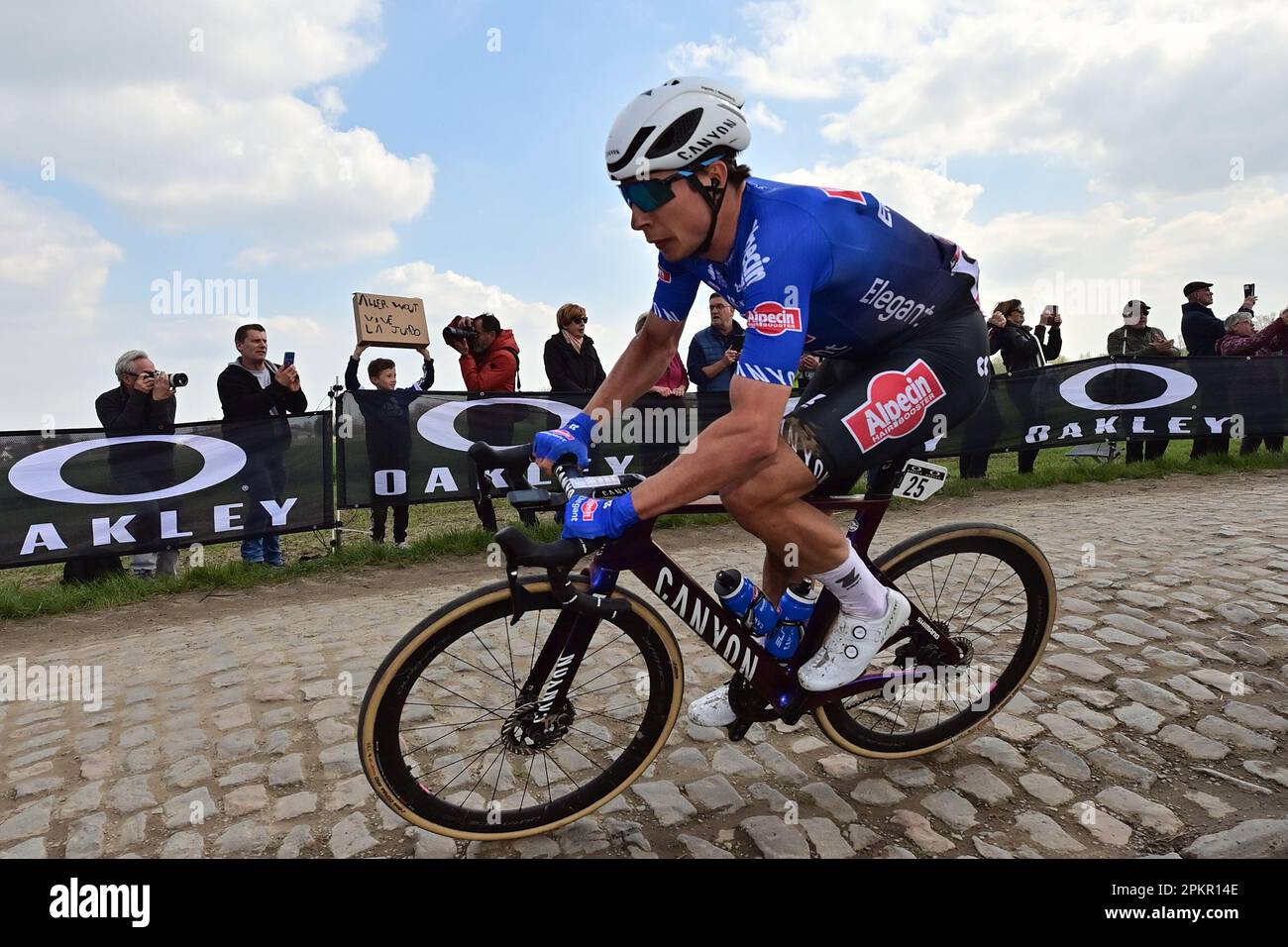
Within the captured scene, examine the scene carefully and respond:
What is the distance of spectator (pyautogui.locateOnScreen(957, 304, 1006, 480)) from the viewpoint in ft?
36.8

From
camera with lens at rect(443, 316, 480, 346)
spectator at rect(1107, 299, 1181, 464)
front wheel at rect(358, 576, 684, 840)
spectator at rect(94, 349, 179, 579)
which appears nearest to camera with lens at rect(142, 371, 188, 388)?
spectator at rect(94, 349, 179, 579)

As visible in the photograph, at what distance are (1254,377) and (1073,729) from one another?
38.0 feet

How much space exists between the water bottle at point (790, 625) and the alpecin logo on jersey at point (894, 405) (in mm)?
698

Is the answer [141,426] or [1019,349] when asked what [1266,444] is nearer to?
[1019,349]

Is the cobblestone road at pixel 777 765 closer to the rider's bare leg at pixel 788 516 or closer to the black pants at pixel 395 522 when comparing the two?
the rider's bare leg at pixel 788 516

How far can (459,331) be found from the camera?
30.9ft

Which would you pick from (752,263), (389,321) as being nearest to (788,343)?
(752,263)

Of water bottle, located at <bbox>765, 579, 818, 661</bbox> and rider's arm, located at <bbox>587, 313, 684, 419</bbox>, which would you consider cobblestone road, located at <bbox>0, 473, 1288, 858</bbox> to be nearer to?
water bottle, located at <bbox>765, 579, 818, 661</bbox>

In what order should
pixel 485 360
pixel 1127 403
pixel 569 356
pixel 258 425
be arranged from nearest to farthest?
pixel 258 425, pixel 485 360, pixel 569 356, pixel 1127 403

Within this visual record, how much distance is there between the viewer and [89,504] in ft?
24.5

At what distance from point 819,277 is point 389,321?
8318mm

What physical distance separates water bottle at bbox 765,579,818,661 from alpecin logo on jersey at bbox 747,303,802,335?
117 centimetres

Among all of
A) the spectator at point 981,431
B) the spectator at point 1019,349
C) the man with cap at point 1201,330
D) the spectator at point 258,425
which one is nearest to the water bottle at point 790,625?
the spectator at point 258,425
